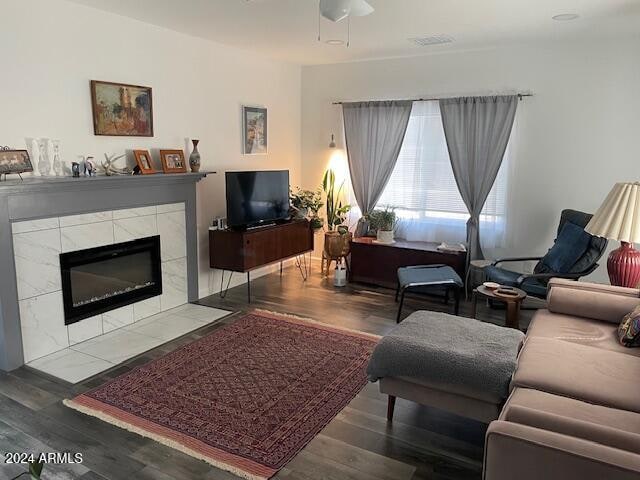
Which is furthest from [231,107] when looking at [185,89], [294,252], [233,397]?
[233,397]

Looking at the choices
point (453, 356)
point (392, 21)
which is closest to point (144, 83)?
point (392, 21)

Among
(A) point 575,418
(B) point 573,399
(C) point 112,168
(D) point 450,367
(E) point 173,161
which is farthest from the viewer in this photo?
(E) point 173,161

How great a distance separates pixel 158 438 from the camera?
2633 mm

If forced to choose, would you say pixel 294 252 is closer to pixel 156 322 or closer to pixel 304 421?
pixel 156 322

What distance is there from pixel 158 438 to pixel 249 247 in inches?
98.0

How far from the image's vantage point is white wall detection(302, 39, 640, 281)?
465 centimetres

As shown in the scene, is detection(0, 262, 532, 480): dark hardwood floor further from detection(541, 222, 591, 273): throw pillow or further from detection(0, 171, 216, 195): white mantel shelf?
detection(541, 222, 591, 273): throw pillow

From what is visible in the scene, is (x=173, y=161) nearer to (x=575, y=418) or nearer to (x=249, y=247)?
(x=249, y=247)

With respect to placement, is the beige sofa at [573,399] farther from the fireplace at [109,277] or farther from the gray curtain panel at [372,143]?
the fireplace at [109,277]

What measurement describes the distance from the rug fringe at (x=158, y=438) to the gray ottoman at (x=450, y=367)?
0.87 m

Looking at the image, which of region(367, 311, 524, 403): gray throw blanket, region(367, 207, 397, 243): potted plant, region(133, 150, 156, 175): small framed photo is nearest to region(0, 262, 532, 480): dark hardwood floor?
region(367, 311, 524, 403): gray throw blanket

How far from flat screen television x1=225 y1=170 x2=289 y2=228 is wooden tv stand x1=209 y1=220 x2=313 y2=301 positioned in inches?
4.6

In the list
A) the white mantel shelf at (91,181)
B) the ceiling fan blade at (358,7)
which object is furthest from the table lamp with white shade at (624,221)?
the white mantel shelf at (91,181)

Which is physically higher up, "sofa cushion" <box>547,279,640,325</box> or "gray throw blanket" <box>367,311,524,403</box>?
"sofa cushion" <box>547,279,640,325</box>
